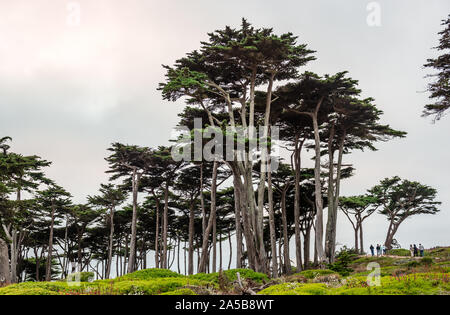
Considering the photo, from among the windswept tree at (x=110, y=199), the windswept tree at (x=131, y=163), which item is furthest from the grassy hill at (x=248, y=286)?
the windswept tree at (x=110, y=199)

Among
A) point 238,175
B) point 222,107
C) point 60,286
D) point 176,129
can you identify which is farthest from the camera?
point 176,129

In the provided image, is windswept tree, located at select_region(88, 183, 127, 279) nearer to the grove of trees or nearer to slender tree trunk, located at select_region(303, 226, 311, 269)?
the grove of trees

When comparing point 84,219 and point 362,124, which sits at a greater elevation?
point 362,124

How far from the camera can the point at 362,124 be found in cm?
2602

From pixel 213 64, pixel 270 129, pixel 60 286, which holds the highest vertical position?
pixel 213 64

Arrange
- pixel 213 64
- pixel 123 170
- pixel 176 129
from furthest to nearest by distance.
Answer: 1. pixel 123 170
2. pixel 176 129
3. pixel 213 64

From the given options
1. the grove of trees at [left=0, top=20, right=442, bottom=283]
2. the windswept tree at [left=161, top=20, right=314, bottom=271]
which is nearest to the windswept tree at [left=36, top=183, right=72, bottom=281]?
the grove of trees at [left=0, top=20, right=442, bottom=283]

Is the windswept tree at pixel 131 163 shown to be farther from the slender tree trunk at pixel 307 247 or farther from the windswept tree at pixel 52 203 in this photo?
the slender tree trunk at pixel 307 247

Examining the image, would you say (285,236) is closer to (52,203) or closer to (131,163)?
(131,163)

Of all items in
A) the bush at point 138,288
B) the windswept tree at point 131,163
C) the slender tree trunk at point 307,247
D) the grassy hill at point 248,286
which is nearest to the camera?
the grassy hill at point 248,286

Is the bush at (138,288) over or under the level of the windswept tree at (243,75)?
under
